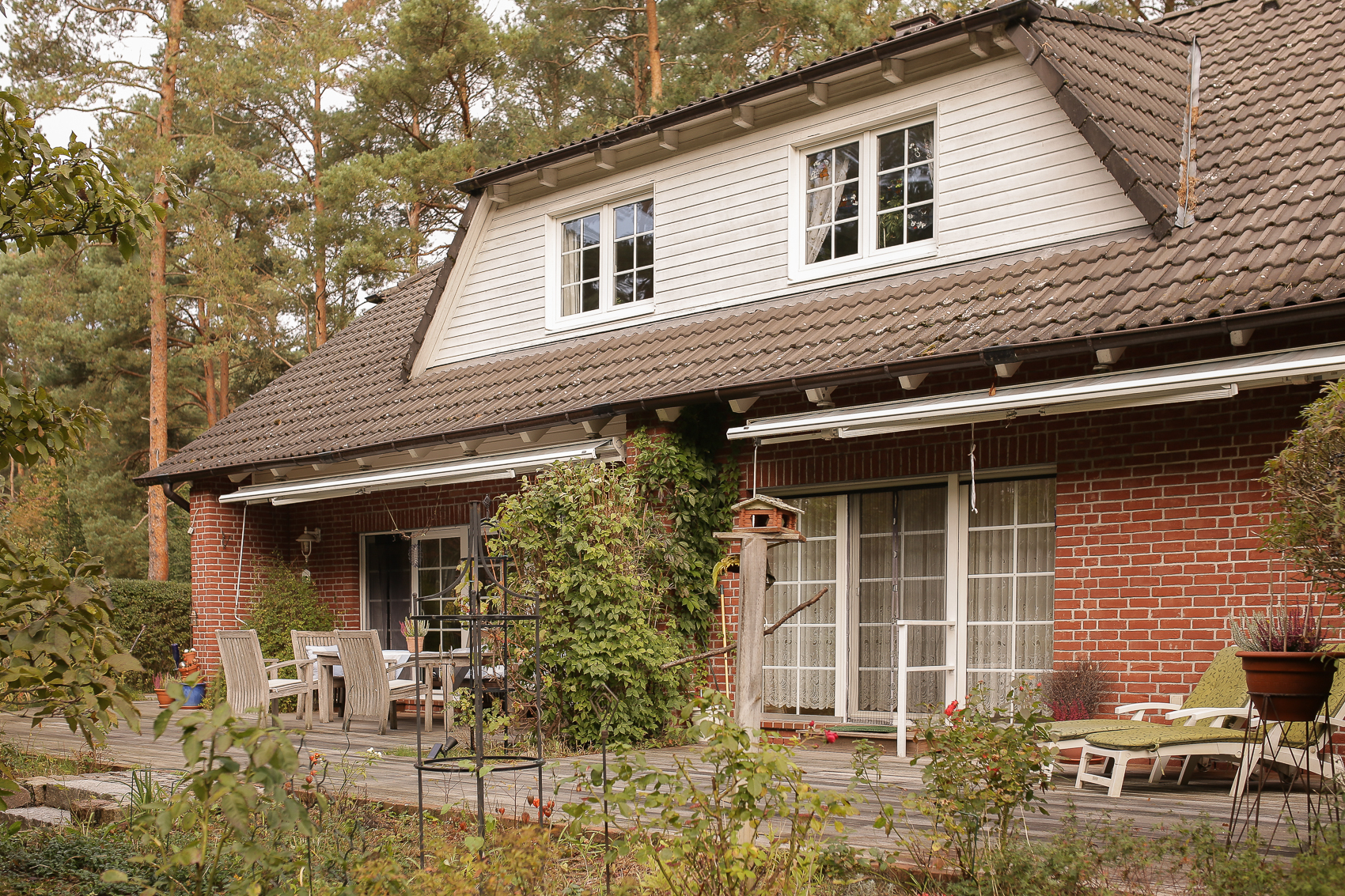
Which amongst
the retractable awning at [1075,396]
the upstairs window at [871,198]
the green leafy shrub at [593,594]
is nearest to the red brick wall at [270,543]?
the green leafy shrub at [593,594]

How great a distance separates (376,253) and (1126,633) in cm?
1807

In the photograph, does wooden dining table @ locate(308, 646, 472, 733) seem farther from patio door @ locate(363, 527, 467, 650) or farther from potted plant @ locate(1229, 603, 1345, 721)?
potted plant @ locate(1229, 603, 1345, 721)

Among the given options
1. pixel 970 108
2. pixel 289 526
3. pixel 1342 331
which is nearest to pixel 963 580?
pixel 1342 331

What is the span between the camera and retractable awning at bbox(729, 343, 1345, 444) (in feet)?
20.7

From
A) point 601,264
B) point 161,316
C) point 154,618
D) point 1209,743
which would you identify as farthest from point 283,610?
point 161,316

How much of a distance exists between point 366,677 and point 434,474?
6.06ft

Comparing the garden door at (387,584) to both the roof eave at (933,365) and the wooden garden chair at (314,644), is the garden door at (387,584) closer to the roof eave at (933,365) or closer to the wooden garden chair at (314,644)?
the wooden garden chair at (314,644)

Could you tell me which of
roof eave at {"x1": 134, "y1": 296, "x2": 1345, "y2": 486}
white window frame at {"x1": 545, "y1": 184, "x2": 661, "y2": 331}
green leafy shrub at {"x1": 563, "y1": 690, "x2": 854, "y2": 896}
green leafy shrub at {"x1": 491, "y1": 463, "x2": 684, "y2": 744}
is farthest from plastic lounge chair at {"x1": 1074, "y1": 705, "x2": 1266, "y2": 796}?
white window frame at {"x1": 545, "y1": 184, "x2": 661, "y2": 331}

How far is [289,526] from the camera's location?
46.4 ft

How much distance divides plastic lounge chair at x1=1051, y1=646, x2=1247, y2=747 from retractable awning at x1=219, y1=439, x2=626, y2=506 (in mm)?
4210

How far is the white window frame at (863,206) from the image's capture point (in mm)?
9219

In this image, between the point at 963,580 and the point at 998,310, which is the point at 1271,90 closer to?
the point at 998,310

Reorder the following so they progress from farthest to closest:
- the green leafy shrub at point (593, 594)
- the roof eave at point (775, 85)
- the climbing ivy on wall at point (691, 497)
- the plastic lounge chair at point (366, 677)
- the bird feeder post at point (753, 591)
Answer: the plastic lounge chair at point (366, 677)
the climbing ivy on wall at point (691, 497)
the roof eave at point (775, 85)
the green leafy shrub at point (593, 594)
the bird feeder post at point (753, 591)

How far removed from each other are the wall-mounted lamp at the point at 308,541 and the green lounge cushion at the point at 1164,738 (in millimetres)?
10013
